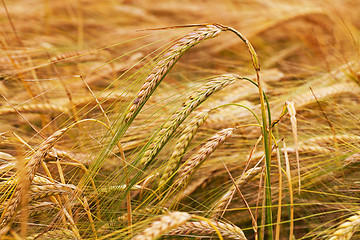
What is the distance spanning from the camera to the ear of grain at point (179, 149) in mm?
823

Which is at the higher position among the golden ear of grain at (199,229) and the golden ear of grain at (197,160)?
the golden ear of grain at (197,160)

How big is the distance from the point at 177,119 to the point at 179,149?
81 millimetres

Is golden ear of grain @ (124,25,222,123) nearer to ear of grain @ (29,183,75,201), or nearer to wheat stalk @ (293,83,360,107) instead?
ear of grain @ (29,183,75,201)

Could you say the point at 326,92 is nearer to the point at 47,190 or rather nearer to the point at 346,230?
the point at 346,230

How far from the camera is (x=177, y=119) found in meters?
0.81

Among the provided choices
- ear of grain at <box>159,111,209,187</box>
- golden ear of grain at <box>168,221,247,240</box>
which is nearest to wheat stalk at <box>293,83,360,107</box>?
ear of grain at <box>159,111,209,187</box>

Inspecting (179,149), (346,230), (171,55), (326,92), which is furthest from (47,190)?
(326,92)

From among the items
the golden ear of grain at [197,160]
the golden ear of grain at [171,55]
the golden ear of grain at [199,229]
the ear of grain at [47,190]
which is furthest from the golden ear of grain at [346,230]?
the ear of grain at [47,190]

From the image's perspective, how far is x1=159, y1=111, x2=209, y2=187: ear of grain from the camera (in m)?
0.82

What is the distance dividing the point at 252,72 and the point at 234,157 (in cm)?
47

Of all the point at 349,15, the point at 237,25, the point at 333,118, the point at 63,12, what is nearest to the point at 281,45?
the point at 237,25

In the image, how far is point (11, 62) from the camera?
4.32 feet

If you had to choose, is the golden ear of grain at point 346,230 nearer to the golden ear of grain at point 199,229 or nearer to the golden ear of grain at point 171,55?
the golden ear of grain at point 199,229

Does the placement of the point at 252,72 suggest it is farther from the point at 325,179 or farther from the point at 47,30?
the point at 47,30
